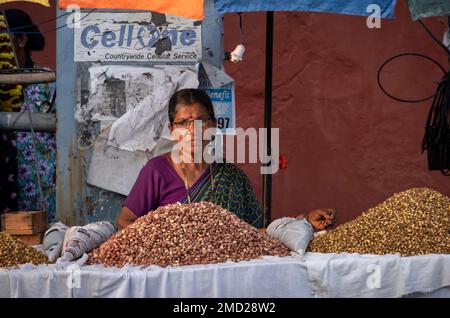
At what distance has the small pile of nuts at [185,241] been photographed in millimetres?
2766

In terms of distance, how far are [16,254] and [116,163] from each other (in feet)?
4.90

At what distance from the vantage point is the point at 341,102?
18.1 ft

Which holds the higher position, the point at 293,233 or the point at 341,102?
the point at 341,102

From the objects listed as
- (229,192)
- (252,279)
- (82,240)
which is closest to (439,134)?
(229,192)

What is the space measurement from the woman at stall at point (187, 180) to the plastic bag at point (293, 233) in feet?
0.92

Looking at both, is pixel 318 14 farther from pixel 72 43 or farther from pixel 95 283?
pixel 95 283

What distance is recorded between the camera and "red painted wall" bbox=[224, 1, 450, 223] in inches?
215

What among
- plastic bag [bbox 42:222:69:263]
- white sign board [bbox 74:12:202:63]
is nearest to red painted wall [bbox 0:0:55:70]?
white sign board [bbox 74:12:202:63]

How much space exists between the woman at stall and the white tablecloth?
0.70 meters

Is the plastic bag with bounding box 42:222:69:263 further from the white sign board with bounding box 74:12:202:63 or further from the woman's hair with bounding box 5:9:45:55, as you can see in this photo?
the woman's hair with bounding box 5:9:45:55

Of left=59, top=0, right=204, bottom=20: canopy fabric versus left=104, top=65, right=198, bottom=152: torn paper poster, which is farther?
left=104, top=65, right=198, bottom=152: torn paper poster

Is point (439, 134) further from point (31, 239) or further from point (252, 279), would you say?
point (31, 239)
